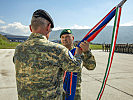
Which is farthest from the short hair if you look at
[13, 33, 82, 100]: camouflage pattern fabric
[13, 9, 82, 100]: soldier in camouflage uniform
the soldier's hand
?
the soldier's hand

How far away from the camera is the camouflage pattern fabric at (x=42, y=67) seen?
3.77 ft

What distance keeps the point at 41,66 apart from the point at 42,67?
0.01m

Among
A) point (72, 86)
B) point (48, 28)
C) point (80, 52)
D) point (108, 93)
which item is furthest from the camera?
point (108, 93)

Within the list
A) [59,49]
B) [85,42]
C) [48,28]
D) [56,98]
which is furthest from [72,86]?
[48,28]

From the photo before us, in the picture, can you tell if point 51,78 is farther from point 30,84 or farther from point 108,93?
point 108,93

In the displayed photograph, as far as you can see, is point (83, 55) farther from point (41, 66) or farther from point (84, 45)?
point (41, 66)

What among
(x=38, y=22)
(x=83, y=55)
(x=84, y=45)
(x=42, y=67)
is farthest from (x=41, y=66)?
(x=83, y=55)

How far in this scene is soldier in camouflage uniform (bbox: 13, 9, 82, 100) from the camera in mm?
1151

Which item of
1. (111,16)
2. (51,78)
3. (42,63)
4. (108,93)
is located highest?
(111,16)

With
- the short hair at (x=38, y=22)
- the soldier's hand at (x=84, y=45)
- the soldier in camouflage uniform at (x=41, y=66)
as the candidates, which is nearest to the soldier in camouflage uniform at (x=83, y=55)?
Result: the soldier's hand at (x=84, y=45)

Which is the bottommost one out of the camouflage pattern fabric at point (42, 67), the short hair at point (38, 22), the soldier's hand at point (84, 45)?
the camouflage pattern fabric at point (42, 67)

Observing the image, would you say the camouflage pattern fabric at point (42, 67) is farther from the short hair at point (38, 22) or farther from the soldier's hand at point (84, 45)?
the soldier's hand at point (84, 45)

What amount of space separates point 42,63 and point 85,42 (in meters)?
0.57

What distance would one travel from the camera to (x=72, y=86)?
1.65 meters
